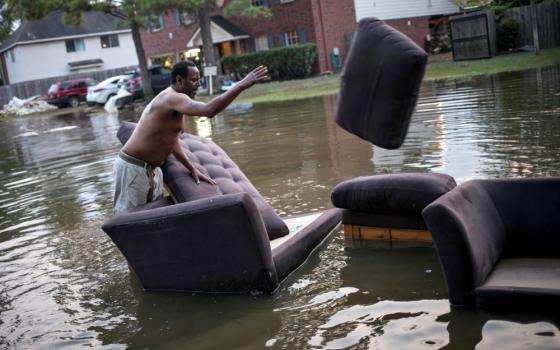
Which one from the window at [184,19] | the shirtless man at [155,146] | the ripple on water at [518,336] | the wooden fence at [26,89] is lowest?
the ripple on water at [518,336]

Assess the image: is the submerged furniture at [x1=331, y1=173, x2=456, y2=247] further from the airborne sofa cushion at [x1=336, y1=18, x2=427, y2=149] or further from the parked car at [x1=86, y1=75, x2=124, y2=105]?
the parked car at [x1=86, y1=75, x2=124, y2=105]

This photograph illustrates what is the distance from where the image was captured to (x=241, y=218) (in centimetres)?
602

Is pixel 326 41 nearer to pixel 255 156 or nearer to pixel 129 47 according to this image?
pixel 255 156

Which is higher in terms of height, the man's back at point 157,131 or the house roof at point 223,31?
A: the house roof at point 223,31

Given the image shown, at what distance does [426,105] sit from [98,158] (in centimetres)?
818

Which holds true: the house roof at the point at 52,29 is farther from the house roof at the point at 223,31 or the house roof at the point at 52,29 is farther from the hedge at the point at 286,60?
the hedge at the point at 286,60

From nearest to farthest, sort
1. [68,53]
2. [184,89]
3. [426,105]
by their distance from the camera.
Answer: [184,89] → [426,105] → [68,53]

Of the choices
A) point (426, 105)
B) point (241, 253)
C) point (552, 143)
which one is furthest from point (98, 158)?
point (241, 253)

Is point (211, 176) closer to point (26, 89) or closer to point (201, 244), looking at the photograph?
point (201, 244)

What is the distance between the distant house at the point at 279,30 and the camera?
38688 mm

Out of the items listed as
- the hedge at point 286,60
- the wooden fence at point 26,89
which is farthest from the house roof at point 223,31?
the wooden fence at point 26,89

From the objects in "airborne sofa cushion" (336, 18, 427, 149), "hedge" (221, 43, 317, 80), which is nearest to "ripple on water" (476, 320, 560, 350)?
"airborne sofa cushion" (336, 18, 427, 149)

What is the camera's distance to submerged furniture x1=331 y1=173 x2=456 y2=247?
6938mm

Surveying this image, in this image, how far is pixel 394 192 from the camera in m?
7.08
